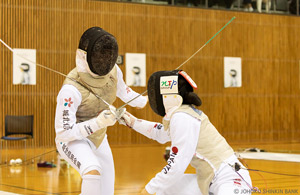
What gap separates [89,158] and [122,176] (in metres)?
4.02

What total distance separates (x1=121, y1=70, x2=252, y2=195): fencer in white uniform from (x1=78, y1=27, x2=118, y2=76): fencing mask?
582 mm

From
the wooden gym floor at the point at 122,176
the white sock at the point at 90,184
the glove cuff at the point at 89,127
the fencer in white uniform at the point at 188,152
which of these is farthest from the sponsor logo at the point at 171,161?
the wooden gym floor at the point at 122,176

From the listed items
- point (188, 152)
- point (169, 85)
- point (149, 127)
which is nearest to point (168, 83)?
point (169, 85)

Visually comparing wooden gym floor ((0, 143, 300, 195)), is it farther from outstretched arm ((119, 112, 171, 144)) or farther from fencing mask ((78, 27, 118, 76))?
fencing mask ((78, 27, 118, 76))

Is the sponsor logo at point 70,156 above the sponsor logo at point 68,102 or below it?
below

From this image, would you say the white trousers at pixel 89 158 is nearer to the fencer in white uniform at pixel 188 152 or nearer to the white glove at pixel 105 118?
the white glove at pixel 105 118

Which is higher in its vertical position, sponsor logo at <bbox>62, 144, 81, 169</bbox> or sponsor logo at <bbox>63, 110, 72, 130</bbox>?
sponsor logo at <bbox>63, 110, 72, 130</bbox>

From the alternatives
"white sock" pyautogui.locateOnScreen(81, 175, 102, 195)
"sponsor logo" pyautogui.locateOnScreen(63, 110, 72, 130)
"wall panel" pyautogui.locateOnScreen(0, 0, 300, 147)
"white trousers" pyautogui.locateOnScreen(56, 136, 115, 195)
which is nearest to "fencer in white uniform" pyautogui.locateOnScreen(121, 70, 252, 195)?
"white sock" pyautogui.locateOnScreen(81, 175, 102, 195)

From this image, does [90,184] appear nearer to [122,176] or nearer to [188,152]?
[188,152]

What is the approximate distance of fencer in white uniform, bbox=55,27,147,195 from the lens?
11.3 ft

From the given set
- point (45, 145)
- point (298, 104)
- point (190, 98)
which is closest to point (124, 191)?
point (190, 98)

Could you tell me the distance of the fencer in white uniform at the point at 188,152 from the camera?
2973 mm

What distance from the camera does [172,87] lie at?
3.15m

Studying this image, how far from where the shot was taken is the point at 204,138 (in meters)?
3.06
